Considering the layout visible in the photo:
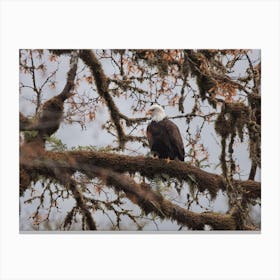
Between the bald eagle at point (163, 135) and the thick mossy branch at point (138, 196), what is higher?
the bald eagle at point (163, 135)

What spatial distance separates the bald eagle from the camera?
12.3ft

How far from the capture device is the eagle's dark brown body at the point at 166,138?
374 cm

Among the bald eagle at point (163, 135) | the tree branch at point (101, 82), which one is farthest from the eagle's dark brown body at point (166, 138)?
the tree branch at point (101, 82)

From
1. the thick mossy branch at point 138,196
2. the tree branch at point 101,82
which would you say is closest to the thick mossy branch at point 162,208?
the thick mossy branch at point 138,196

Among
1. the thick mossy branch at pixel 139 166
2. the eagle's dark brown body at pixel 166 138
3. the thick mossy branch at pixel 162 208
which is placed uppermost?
the eagle's dark brown body at pixel 166 138

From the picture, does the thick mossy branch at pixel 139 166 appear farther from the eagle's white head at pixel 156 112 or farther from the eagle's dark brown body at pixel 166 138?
the eagle's white head at pixel 156 112

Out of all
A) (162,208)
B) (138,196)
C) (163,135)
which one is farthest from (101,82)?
(162,208)

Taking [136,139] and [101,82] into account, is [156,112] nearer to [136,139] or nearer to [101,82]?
[136,139]

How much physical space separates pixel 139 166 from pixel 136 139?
0.62ft

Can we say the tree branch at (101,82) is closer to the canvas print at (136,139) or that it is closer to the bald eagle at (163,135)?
the canvas print at (136,139)
